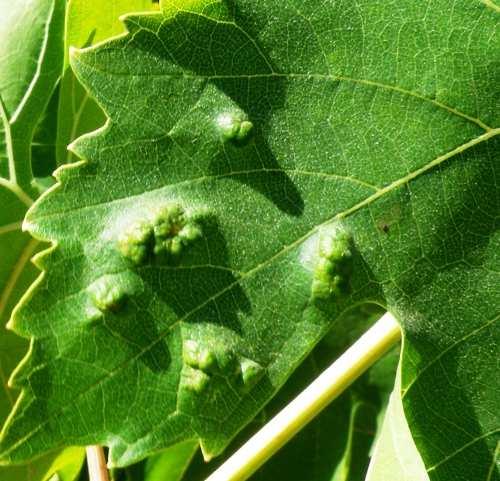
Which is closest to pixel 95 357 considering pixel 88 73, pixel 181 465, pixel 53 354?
pixel 53 354

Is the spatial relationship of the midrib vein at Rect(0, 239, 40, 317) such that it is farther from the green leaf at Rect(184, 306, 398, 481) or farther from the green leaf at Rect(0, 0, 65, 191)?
the green leaf at Rect(184, 306, 398, 481)

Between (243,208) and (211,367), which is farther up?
(243,208)

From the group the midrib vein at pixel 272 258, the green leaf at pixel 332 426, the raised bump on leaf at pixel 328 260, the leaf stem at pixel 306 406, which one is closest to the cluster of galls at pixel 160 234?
the midrib vein at pixel 272 258

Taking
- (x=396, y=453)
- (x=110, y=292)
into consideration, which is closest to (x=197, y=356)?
(x=110, y=292)

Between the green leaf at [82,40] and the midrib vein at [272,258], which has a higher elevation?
the green leaf at [82,40]

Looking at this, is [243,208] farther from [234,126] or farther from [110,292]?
[110,292]

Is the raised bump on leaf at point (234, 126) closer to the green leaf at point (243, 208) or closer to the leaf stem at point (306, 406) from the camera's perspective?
the green leaf at point (243, 208)
